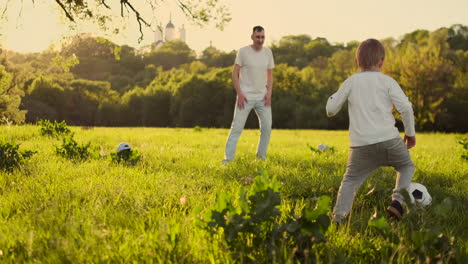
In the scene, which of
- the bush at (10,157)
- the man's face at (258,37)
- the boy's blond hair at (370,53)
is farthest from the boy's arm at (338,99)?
the bush at (10,157)

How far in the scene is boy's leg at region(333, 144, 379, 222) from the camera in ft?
11.3

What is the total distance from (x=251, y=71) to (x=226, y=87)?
53.7 m

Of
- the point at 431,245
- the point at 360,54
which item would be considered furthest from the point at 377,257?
the point at 360,54

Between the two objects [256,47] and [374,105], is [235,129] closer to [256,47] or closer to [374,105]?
[256,47]

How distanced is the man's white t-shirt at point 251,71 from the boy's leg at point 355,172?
369 cm

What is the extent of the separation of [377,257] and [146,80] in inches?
3025

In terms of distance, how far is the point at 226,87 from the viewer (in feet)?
198

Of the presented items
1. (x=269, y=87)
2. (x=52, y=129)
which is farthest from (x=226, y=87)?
(x=269, y=87)

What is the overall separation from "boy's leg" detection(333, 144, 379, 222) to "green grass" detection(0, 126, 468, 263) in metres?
0.19

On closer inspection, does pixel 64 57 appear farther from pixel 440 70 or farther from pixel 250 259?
pixel 440 70

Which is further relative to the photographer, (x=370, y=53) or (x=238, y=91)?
(x=238, y=91)

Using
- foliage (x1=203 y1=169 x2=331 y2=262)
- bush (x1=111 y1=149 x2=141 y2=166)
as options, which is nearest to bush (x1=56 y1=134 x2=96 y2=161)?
bush (x1=111 y1=149 x2=141 y2=166)

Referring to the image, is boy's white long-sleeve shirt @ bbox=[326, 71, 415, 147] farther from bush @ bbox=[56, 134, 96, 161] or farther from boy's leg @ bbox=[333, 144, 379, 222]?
bush @ bbox=[56, 134, 96, 161]

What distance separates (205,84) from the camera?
61125 mm
